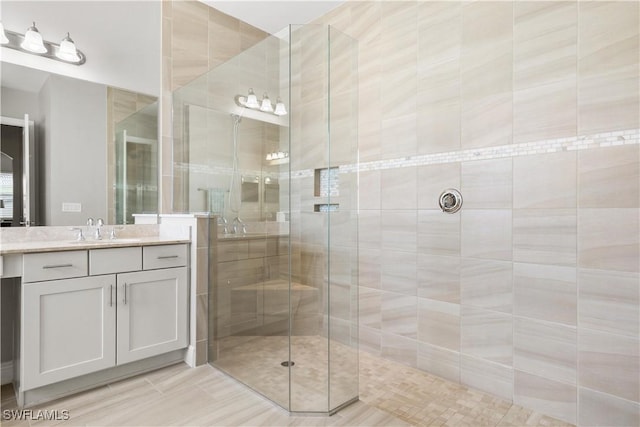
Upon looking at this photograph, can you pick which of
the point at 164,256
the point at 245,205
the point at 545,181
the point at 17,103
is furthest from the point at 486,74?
the point at 17,103

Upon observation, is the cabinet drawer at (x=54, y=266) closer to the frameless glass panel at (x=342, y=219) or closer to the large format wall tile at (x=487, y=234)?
the frameless glass panel at (x=342, y=219)

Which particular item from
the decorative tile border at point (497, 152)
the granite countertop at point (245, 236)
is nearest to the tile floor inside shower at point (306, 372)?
the granite countertop at point (245, 236)

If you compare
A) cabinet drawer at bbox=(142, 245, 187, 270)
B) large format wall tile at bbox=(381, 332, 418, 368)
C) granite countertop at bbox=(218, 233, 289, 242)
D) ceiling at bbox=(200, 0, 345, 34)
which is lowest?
large format wall tile at bbox=(381, 332, 418, 368)

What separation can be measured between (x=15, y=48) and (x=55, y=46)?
0.71ft

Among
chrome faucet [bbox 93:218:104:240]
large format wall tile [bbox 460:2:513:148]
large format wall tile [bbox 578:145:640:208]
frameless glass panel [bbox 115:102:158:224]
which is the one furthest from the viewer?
frameless glass panel [bbox 115:102:158:224]

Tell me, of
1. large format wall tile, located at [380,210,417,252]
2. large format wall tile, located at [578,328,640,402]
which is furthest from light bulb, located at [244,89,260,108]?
large format wall tile, located at [578,328,640,402]

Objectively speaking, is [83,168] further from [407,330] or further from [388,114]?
[407,330]

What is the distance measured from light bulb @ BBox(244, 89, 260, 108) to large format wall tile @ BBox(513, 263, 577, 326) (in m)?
1.79

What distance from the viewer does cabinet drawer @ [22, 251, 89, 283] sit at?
72.5 inches

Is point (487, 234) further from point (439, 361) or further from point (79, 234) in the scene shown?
point (79, 234)

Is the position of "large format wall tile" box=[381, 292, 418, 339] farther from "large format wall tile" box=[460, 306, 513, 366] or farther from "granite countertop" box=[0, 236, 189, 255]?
"granite countertop" box=[0, 236, 189, 255]

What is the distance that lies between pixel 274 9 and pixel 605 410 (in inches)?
141

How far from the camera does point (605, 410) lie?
172 cm

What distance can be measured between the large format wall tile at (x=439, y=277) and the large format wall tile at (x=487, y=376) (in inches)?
14.9
